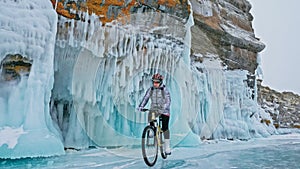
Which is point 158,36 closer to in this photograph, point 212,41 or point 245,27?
point 212,41

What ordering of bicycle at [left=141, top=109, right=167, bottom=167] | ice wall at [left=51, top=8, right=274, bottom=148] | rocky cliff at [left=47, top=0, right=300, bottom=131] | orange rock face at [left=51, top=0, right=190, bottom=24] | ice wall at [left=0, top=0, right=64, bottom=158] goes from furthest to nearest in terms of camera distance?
rocky cliff at [left=47, top=0, right=300, bottom=131]
ice wall at [left=51, top=8, right=274, bottom=148]
orange rock face at [left=51, top=0, right=190, bottom=24]
ice wall at [left=0, top=0, right=64, bottom=158]
bicycle at [left=141, top=109, right=167, bottom=167]

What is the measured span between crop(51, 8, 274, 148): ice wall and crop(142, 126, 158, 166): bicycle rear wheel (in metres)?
2.88

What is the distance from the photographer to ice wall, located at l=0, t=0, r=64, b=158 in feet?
15.5

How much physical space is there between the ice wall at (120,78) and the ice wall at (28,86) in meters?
1.13

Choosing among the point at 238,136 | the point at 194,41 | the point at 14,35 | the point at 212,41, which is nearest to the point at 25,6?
the point at 14,35

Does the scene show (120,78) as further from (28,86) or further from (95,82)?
(28,86)

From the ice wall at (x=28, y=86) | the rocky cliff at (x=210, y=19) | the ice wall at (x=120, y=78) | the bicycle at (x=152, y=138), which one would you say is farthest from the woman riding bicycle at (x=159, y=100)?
the rocky cliff at (x=210, y=19)

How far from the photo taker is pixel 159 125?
14.6ft

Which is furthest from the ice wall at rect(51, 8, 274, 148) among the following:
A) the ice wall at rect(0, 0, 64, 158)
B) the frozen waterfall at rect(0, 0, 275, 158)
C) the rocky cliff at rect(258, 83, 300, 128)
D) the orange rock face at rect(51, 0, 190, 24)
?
the rocky cliff at rect(258, 83, 300, 128)

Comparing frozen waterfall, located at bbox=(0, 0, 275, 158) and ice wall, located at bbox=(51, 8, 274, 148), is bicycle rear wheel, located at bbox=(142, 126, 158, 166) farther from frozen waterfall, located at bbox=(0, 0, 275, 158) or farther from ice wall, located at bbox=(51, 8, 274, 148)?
ice wall, located at bbox=(51, 8, 274, 148)

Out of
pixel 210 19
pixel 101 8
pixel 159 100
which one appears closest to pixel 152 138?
pixel 159 100

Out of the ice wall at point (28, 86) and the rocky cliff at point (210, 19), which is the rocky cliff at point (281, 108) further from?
the ice wall at point (28, 86)

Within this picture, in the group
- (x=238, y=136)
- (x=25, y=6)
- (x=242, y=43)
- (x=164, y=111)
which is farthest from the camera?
(x=242, y=43)

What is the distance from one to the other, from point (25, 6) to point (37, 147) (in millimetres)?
2399
